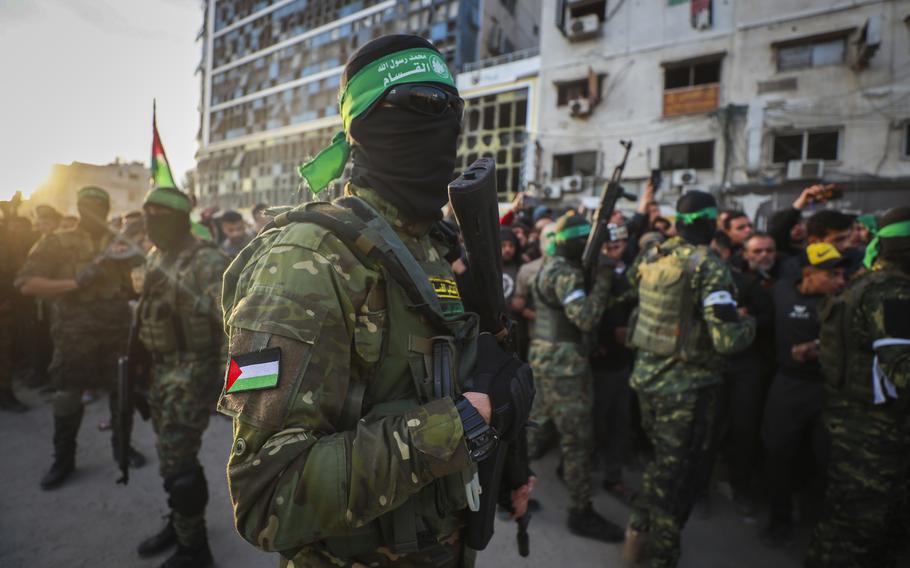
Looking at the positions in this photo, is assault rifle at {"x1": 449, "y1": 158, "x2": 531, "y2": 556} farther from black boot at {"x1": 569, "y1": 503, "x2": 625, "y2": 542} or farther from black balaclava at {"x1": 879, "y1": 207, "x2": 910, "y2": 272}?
black balaclava at {"x1": 879, "y1": 207, "x2": 910, "y2": 272}

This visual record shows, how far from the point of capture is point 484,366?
4.20 feet

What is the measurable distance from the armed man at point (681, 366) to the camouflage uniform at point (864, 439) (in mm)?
569

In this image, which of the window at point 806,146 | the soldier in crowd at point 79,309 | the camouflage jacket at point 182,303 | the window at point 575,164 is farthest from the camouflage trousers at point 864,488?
the window at point 575,164

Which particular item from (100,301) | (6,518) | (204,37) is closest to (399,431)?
(6,518)

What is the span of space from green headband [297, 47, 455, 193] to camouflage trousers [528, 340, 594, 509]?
2617 millimetres

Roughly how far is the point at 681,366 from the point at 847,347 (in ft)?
3.02

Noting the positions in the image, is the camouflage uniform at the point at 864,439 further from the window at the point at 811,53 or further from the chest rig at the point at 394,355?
the window at the point at 811,53

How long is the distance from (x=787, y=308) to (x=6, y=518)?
5909mm

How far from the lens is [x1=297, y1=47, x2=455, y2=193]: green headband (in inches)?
51.9

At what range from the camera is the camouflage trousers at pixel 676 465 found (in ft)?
9.23

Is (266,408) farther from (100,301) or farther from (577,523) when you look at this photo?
(100,301)

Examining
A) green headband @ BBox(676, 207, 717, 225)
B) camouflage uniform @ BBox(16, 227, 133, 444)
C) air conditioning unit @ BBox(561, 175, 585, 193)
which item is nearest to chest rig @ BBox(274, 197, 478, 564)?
green headband @ BBox(676, 207, 717, 225)

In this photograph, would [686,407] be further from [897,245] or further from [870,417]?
[897,245]

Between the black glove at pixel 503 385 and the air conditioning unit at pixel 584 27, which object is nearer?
the black glove at pixel 503 385
